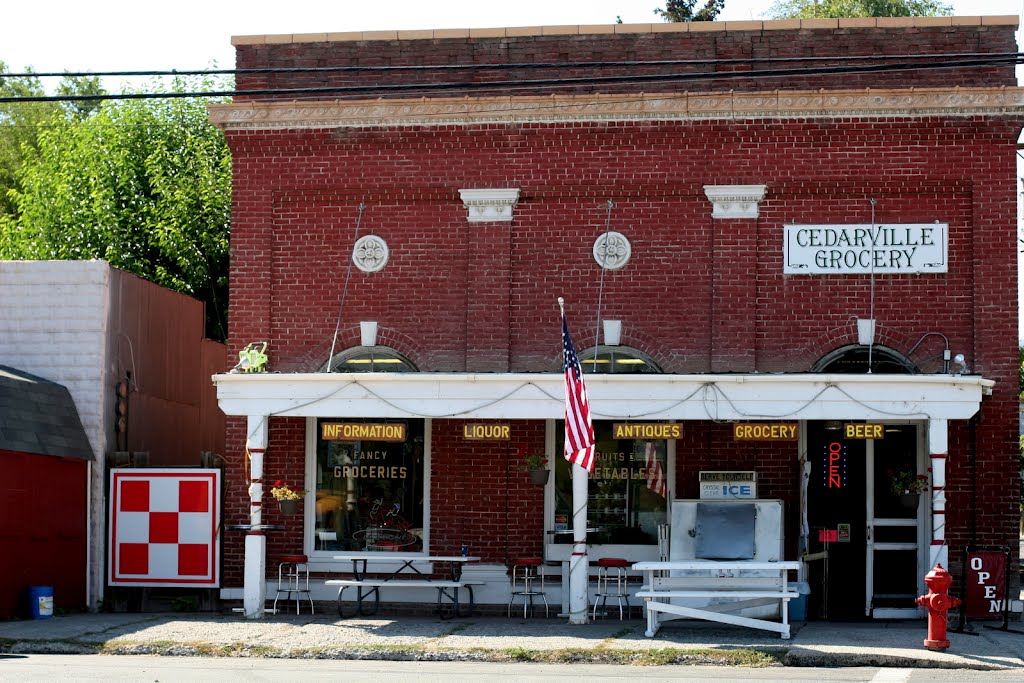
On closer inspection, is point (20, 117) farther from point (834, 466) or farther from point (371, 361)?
point (834, 466)

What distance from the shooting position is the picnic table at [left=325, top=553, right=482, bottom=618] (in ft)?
62.8

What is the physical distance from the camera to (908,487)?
19.2 m

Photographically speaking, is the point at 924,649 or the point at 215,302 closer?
the point at 924,649

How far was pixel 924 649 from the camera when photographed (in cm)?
1573

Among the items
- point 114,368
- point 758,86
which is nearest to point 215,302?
point 114,368

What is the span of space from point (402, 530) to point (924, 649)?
7559mm

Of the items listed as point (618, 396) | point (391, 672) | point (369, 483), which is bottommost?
point (391, 672)

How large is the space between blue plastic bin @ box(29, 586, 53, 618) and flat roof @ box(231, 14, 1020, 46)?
8.18m

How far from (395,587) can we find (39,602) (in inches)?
182

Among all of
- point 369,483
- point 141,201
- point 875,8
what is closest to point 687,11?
point 875,8

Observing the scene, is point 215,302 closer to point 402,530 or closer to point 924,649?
point 402,530

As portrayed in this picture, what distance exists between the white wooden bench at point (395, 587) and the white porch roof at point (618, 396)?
7.31 feet

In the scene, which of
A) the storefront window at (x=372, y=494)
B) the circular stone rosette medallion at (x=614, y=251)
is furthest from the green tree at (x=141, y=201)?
the circular stone rosette medallion at (x=614, y=251)

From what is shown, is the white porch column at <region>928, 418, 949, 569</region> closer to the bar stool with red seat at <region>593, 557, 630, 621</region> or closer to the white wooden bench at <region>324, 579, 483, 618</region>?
the bar stool with red seat at <region>593, 557, 630, 621</region>
